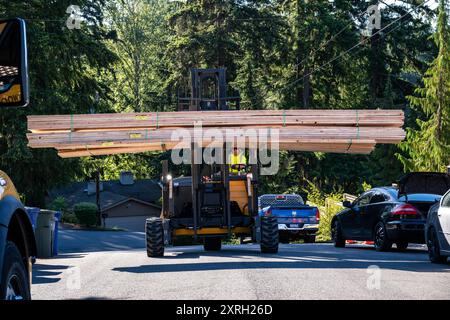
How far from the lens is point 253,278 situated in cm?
1263

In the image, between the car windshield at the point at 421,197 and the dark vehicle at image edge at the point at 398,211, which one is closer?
the dark vehicle at image edge at the point at 398,211

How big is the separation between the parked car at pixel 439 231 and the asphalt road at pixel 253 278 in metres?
0.29

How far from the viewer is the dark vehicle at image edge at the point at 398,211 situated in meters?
19.2

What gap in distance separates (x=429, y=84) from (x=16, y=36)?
40.5 metres

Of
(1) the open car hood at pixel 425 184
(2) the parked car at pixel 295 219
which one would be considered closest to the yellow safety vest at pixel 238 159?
(1) the open car hood at pixel 425 184

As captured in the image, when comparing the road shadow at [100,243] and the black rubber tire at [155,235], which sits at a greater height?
the black rubber tire at [155,235]

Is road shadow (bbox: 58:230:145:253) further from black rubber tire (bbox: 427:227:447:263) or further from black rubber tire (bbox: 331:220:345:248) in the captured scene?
black rubber tire (bbox: 427:227:447:263)

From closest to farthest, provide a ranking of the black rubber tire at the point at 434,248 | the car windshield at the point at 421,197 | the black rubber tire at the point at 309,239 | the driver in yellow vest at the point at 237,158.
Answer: the black rubber tire at the point at 434,248 < the driver in yellow vest at the point at 237,158 < the car windshield at the point at 421,197 < the black rubber tire at the point at 309,239

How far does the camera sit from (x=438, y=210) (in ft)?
49.8

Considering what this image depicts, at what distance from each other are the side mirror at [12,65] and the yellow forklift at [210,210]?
13.0 meters

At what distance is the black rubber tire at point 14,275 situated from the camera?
5.57 m
